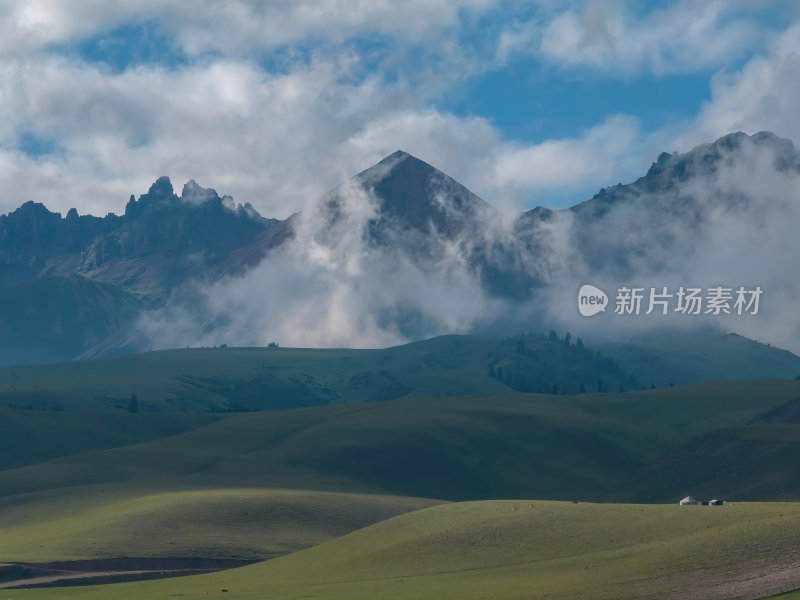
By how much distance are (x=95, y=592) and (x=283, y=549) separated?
3972cm

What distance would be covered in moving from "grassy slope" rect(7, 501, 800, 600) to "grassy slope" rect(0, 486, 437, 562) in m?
29.3

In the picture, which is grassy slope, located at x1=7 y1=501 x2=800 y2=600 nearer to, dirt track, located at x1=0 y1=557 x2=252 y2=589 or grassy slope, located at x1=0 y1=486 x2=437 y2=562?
dirt track, located at x1=0 y1=557 x2=252 y2=589

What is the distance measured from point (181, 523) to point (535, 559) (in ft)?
230

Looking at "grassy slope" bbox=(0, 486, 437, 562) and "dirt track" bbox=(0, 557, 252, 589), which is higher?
"grassy slope" bbox=(0, 486, 437, 562)

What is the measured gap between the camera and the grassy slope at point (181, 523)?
13138 cm

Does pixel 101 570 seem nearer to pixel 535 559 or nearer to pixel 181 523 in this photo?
pixel 181 523

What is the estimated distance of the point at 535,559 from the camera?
8331cm

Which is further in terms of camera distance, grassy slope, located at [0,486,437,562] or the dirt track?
grassy slope, located at [0,486,437,562]

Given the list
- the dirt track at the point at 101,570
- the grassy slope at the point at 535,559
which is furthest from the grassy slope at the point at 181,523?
the grassy slope at the point at 535,559

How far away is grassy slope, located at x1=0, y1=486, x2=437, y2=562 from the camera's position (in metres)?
131

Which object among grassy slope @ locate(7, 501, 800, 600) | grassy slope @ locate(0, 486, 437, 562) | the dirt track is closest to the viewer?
grassy slope @ locate(7, 501, 800, 600)

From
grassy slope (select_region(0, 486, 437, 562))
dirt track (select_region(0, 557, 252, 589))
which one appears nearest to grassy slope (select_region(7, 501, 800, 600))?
dirt track (select_region(0, 557, 252, 589))

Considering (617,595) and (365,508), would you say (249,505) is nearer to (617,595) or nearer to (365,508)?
(365,508)

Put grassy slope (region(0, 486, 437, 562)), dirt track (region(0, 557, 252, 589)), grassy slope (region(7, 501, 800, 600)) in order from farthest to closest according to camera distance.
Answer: grassy slope (region(0, 486, 437, 562)) < dirt track (region(0, 557, 252, 589)) < grassy slope (region(7, 501, 800, 600))
